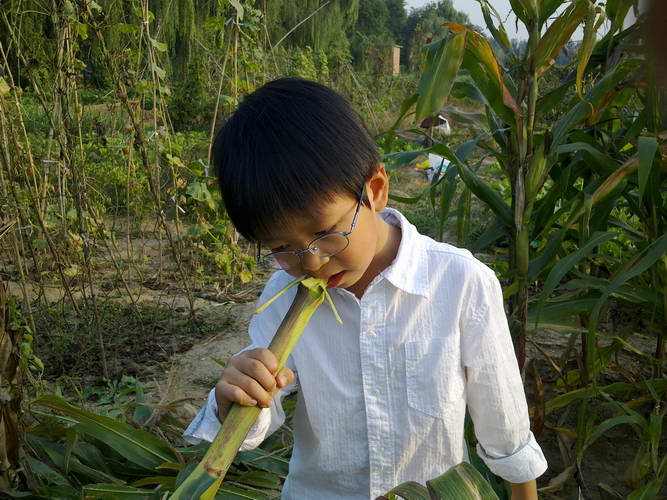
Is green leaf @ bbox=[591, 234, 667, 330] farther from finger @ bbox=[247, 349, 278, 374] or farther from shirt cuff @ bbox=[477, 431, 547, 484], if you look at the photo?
finger @ bbox=[247, 349, 278, 374]

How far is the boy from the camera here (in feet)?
3.57

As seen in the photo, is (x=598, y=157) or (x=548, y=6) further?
(x=598, y=157)

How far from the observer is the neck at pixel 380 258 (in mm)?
1229

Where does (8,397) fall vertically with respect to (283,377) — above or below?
below

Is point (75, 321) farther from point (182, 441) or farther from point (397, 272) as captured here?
point (397, 272)

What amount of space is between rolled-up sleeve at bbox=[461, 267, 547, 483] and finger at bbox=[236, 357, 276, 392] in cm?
32

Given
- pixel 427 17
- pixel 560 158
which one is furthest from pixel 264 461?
pixel 427 17

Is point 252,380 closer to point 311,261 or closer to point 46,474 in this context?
point 311,261

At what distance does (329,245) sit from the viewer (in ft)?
3.60

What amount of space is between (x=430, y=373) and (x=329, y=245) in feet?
0.83

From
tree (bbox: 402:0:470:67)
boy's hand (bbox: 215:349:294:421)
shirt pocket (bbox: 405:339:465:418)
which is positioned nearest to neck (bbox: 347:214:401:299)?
shirt pocket (bbox: 405:339:465:418)

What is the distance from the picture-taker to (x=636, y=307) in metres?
2.24

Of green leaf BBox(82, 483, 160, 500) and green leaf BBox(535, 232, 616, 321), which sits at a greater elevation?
green leaf BBox(535, 232, 616, 321)

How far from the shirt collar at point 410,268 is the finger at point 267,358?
0.23 meters
